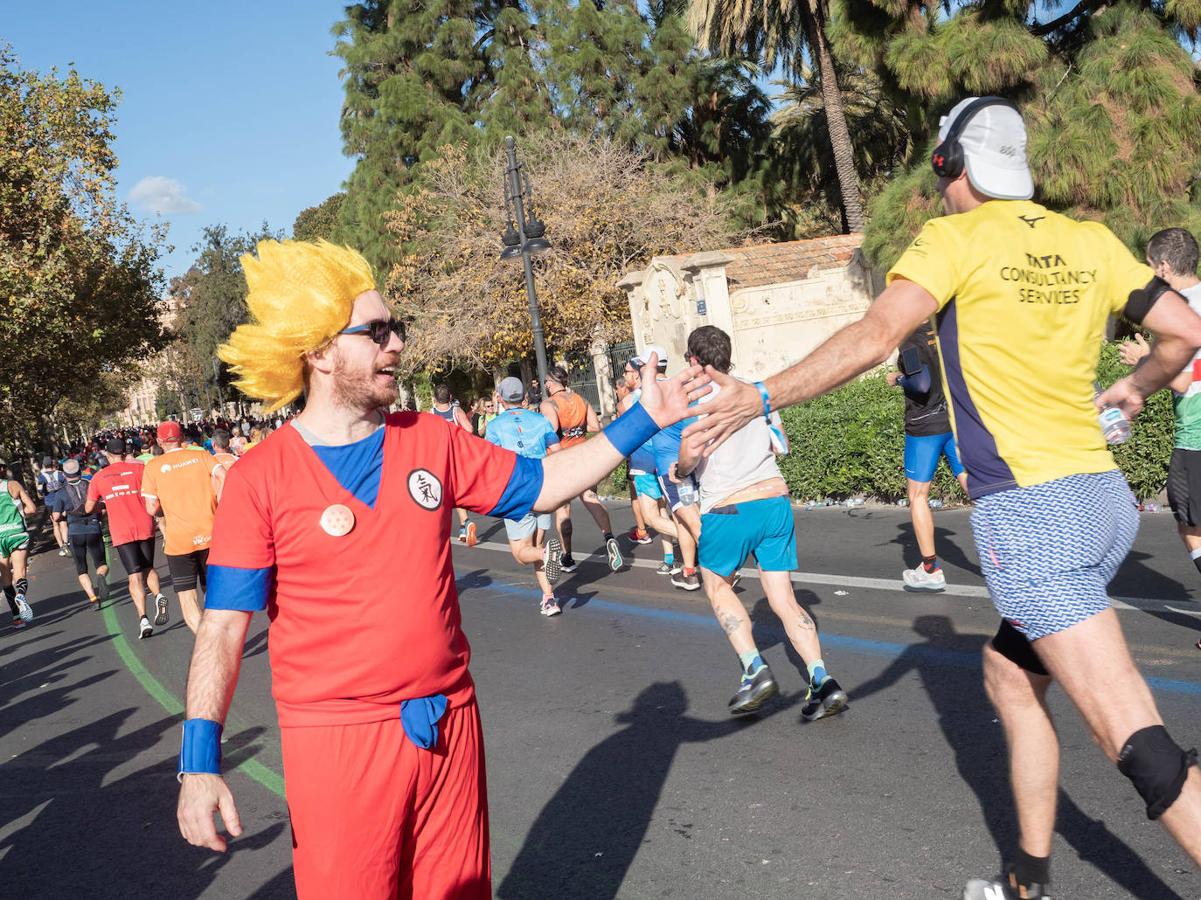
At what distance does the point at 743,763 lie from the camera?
5.03 m

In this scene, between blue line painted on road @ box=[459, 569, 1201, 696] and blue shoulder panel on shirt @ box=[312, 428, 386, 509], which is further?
blue line painted on road @ box=[459, 569, 1201, 696]

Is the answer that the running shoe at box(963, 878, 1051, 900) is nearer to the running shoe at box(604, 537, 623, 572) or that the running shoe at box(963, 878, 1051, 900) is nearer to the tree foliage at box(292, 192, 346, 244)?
the running shoe at box(604, 537, 623, 572)

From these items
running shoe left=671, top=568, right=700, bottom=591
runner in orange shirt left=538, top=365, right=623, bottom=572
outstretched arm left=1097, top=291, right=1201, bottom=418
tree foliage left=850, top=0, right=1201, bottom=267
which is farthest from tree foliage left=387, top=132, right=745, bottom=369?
outstretched arm left=1097, top=291, right=1201, bottom=418

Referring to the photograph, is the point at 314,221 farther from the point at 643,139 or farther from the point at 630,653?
the point at 630,653

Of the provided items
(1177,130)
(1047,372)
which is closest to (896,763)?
(1047,372)

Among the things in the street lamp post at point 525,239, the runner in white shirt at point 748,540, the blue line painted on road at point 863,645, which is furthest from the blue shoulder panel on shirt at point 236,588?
the street lamp post at point 525,239

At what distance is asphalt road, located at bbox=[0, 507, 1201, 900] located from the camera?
3928mm

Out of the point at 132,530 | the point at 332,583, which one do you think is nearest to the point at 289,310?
the point at 332,583

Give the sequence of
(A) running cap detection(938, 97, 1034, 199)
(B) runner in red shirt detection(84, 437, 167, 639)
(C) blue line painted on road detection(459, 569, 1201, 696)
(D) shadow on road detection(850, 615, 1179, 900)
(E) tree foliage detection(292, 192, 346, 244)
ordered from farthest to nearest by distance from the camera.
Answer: (E) tree foliage detection(292, 192, 346, 244) < (B) runner in red shirt detection(84, 437, 167, 639) < (C) blue line painted on road detection(459, 569, 1201, 696) < (D) shadow on road detection(850, 615, 1179, 900) < (A) running cap detection(938, 97, 1034, 199)

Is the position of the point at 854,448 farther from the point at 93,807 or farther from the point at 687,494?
the point at 93,807

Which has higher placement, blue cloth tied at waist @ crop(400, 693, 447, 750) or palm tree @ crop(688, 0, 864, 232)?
palm tree @ crop(688, 0, 864, 232)

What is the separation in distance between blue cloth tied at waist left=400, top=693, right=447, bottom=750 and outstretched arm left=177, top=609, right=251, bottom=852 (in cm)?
39

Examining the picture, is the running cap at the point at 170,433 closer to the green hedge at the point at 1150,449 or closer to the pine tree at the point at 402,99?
the green hedge at the point at 1150,449

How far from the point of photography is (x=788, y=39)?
2973 centimetres
